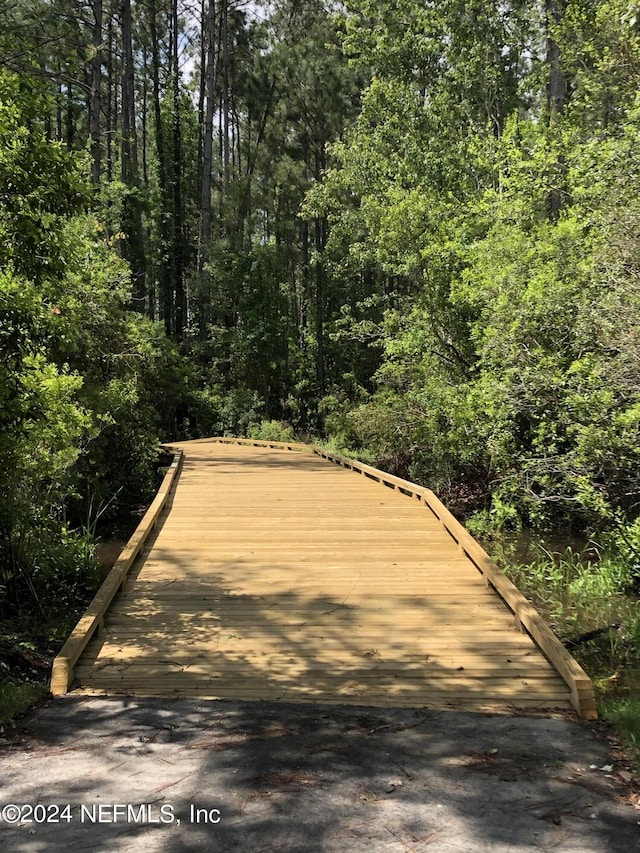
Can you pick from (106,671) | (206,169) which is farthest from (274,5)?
(106,671)

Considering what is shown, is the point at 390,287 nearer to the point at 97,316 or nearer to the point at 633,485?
the point at 97,316

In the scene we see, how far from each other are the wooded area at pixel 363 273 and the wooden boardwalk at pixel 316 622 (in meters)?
1.39

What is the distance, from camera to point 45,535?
6.70 m

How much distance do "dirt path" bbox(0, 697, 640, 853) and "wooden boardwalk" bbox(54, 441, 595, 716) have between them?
278 millimetres

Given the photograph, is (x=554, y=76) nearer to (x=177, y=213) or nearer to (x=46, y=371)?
(x=46, y=371)

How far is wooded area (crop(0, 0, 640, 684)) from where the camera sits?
16.5 ft

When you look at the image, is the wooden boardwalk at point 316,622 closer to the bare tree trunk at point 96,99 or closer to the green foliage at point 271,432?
the green foliage at point 271,432

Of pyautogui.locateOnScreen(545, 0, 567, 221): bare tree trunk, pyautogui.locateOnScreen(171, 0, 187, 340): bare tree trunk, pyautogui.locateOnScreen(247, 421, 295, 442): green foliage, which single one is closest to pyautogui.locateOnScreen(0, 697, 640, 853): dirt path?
pyautogui.locateOnScreen(545, 0, 567, 221): bare tree trunk

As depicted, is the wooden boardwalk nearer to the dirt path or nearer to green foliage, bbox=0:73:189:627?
the dirt path

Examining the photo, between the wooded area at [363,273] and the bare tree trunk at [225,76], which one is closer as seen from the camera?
the wooded area at [363,273]

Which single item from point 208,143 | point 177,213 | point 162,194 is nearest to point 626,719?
point 208,143

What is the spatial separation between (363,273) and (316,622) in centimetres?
2307

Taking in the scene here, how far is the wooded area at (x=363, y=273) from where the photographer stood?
16.5ft

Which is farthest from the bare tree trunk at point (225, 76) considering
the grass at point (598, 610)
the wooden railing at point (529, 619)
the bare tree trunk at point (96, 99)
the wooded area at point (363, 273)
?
the wooden railing at point (529, 619)
